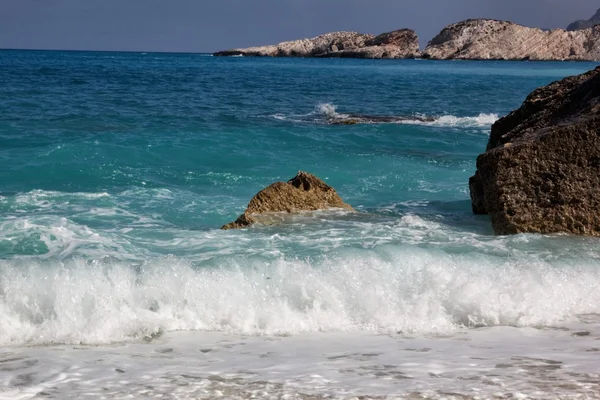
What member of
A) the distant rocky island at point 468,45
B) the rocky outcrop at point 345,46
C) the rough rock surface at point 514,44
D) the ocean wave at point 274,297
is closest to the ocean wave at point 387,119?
the ocean wave at point 274,297

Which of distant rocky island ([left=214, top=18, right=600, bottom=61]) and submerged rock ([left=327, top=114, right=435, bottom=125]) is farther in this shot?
distant rocky island ([left=214, top=18, right=600, bottom=61])

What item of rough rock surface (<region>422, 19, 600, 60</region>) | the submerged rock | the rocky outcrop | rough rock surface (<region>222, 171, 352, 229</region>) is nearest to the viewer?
rough rock surface (<region>222, 171, 352, 229</region>)

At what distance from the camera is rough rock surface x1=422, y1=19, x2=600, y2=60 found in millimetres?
106938

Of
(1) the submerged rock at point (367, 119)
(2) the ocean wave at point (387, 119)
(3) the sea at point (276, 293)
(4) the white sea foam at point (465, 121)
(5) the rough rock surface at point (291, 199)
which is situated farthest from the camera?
(4) the white sea foam at point (465, 121)

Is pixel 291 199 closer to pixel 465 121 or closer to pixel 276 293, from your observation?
pixel 276 293

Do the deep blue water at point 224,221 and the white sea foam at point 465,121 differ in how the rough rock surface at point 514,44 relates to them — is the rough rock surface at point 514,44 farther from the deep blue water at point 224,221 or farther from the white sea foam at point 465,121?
the deep blue water at point 224,221

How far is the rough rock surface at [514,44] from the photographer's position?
106938mm

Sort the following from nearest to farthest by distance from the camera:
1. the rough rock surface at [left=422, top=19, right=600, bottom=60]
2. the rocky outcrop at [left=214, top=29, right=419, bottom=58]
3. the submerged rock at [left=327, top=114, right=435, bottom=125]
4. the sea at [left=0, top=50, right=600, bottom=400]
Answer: the sea at [left=0, top=50, right=600, bottom=400] < the submerged rock at [left=327, top=114, right=435, bottom=125] < the rough rock surface at [left=422, top=19, right=600, bottom=60] < the rocky outcrop at [left=214, top=29, right=419, bottom=58]

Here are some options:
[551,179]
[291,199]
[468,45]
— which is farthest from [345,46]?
[551,179]

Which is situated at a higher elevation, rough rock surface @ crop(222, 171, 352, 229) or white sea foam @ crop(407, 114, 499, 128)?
white sea foam @ crop(407, 114, 499, 128)

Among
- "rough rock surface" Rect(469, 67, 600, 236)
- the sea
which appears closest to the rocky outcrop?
the sea

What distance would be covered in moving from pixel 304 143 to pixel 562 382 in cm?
1257

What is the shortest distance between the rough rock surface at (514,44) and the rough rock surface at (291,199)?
105 meters

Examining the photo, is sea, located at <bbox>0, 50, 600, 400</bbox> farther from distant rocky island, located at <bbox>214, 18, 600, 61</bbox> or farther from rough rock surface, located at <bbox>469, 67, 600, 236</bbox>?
distant rocky island, located at <bbox>214, 18, 600, 61</bbox>
